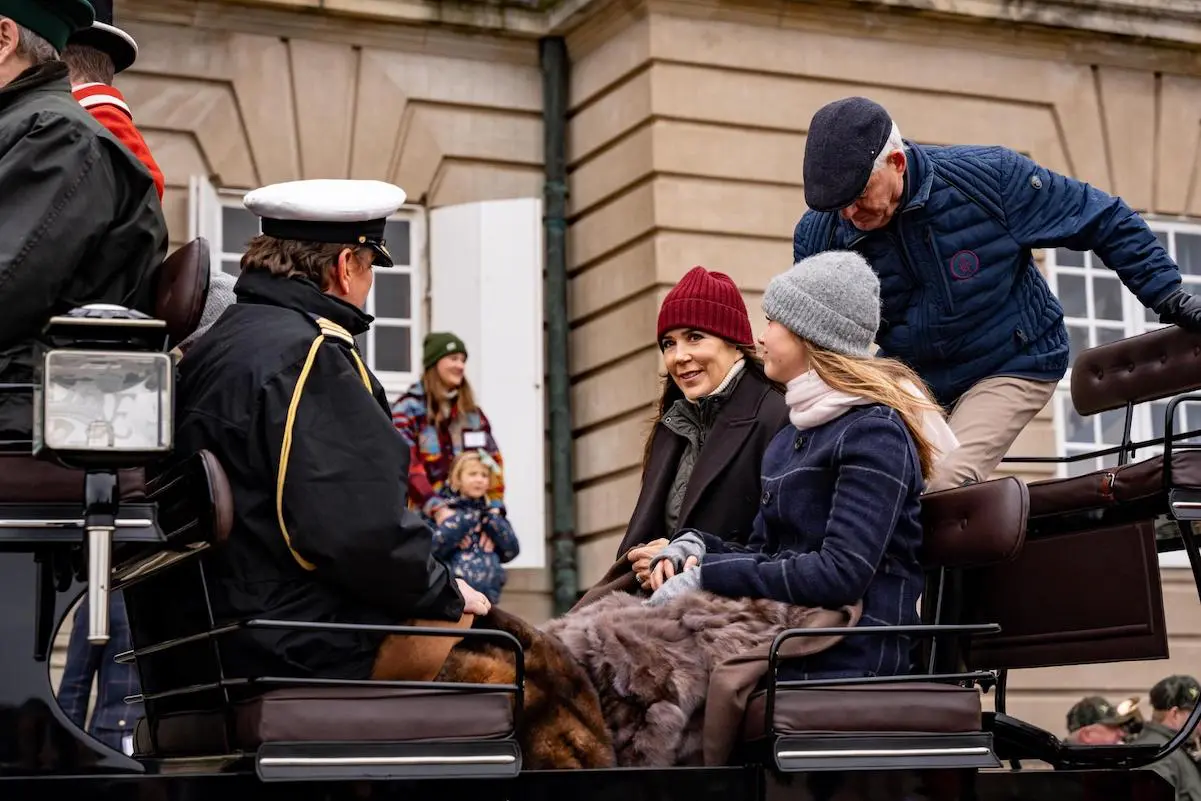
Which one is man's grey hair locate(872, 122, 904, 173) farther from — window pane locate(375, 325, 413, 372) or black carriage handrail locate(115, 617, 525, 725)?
window pane locate(375, 325, 413, 372)

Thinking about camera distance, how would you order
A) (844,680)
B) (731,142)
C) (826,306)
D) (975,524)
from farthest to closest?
(731,142), (826,306), (975,524), (844,680)

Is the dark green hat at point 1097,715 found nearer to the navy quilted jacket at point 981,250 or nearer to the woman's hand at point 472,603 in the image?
the navy quilted jacket at point 981,250

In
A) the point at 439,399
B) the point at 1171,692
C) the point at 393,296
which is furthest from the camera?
the point at 393,296

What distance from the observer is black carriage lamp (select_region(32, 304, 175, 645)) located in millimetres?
3391

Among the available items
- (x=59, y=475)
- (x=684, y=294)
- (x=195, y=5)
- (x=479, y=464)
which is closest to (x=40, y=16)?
(x=59, y=475)

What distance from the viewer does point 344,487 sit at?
3932 millimetres

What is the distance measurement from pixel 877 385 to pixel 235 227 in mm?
8511

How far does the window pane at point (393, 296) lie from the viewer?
42.6 ft

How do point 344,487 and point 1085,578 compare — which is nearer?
point 344,487

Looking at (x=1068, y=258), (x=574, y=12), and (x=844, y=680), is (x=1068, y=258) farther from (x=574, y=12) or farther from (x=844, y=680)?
(x=844, y=680)

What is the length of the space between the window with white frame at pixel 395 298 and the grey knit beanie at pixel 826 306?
26.4 feet

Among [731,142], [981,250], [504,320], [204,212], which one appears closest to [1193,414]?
[731,142]

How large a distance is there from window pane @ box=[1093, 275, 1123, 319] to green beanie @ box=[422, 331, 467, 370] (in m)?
5.86

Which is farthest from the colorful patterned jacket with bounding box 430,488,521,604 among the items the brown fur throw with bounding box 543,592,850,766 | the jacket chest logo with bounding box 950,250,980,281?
the brown fur throw with bounding box 543,592,850,766
